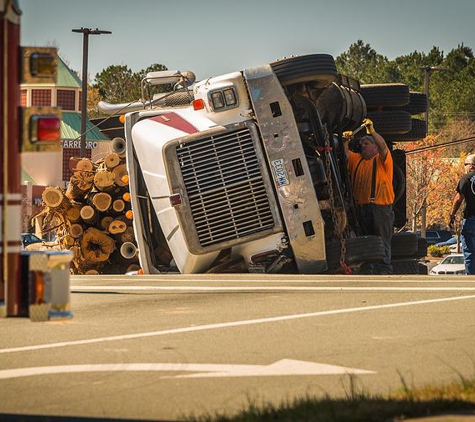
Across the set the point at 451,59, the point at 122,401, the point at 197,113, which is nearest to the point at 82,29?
the point at 197,113

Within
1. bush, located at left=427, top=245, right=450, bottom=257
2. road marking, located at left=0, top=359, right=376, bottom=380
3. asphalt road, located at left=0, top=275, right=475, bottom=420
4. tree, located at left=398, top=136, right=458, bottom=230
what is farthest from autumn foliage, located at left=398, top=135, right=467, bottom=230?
road marking, located at left=0, top=359, right=376, bottom=380

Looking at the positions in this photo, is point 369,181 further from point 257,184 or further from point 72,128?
point 72,128

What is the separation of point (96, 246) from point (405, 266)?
15.3 ft

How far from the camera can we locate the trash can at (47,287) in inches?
264

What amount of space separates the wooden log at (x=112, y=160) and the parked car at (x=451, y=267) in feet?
72.8

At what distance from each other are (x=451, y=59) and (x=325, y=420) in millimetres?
120904

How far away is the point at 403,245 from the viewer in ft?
61.8

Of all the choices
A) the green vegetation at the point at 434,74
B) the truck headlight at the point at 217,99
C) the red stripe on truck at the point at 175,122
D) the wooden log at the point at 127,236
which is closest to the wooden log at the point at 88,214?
the wooden log at the point at 127,236

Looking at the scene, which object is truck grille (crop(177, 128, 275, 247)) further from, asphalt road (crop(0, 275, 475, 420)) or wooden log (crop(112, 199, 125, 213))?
wooden log (crop(112, 199, 125, 213))

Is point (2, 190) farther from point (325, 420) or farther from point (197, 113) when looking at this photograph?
point (197, 113)

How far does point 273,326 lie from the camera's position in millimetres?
10195

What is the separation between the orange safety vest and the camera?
17.1 m

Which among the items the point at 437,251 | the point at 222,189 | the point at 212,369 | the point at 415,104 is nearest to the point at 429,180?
the point at 437,251

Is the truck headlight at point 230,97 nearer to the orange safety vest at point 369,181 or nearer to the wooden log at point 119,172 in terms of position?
the orange safety vest at point 369,181
